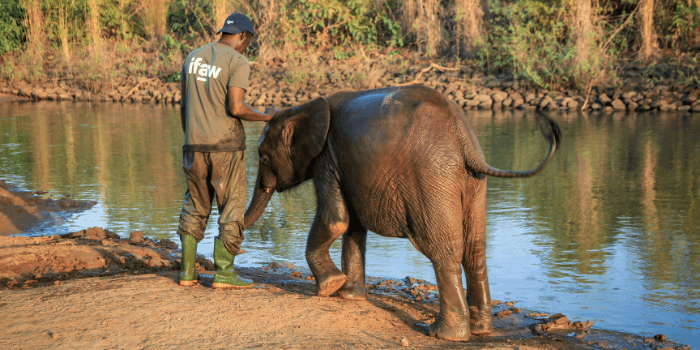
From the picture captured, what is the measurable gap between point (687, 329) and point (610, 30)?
20.0m

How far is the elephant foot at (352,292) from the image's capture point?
5375 mm

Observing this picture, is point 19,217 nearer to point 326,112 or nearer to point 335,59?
point 326,112

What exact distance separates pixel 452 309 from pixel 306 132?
67.8 inches

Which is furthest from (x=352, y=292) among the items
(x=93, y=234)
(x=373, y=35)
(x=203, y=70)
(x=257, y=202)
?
(x=373, y=35)

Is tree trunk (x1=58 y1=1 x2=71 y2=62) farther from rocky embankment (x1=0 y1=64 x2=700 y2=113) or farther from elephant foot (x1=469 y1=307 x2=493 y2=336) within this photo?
elephant foot (x1=469 y1=307 x2=493 y2=336)

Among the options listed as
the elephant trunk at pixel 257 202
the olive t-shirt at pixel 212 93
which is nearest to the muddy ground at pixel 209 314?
the elephant trunk at pixel 257 202

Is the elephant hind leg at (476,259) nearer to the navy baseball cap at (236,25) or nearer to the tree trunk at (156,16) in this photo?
the navy baseball cap at (236,25)

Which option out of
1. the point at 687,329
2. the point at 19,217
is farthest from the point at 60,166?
the point at 687,329

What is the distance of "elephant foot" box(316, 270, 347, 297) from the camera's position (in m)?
5.21

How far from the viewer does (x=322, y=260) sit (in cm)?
528

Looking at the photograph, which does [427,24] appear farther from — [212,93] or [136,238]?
[212,93]

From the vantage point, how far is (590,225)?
8.22 metres

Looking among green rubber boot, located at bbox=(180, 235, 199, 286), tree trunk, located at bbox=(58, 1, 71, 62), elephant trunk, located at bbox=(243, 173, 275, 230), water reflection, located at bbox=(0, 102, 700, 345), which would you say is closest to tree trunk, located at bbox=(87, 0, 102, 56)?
tree trunk, located at bbox=(58, 1, 71, 62)

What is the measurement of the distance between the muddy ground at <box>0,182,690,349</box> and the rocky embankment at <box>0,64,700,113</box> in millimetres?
16257
